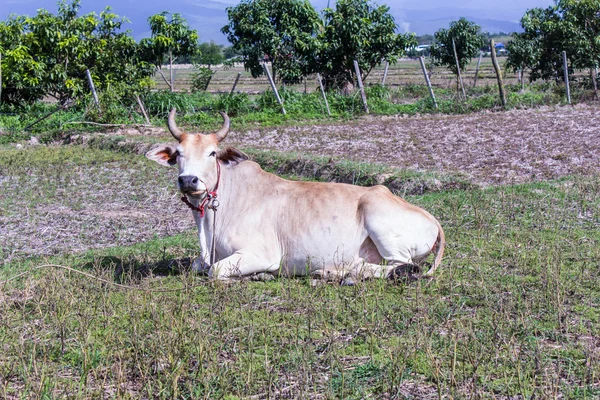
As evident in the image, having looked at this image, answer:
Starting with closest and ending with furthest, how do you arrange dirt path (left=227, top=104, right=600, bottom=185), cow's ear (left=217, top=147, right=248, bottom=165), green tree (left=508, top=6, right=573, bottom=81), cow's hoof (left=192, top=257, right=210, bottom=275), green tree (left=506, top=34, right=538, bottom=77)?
cow's hoof (left=192, top=257, right=210, bottom=275) < cow's ear (left=217, top=147, right=248, bottom=165) < dirt path (left=227, top=104, right=600, bottom=185) < green tree (left=508, top=6, right=573, bottom=81) < green tree (left=506, top=34, right=538, bottom=77)

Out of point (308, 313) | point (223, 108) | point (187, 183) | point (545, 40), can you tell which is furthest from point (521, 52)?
point (308, 313)

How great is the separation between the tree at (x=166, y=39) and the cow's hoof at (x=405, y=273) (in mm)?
17027

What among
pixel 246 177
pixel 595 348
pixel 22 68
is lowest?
pixel 595 348

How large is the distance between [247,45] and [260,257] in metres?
20.2

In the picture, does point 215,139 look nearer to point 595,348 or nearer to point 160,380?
point 160,380

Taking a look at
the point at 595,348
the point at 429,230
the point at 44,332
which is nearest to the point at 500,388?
the point at 595,348

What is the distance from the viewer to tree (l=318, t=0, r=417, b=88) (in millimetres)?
24856

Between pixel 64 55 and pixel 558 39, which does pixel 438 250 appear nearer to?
pixel 64 55

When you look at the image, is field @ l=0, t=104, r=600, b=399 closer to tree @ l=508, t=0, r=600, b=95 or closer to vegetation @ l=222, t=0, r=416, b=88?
vegetation @ l=222, t=0, r=416, b=88

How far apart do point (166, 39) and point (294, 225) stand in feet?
53.8

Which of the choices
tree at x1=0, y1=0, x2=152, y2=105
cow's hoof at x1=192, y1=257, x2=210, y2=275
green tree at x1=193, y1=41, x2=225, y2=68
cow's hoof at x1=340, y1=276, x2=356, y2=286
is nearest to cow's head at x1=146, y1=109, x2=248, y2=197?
cow's hoof at x1=192, y1=257, x2=210, y2=275

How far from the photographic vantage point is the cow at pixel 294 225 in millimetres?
5984

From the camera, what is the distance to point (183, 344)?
4.25 m

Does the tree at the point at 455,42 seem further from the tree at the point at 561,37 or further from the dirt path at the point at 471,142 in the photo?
the dirt path at the point at 471,142
